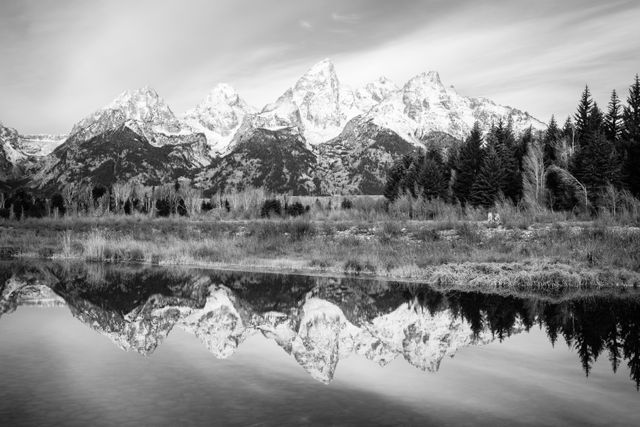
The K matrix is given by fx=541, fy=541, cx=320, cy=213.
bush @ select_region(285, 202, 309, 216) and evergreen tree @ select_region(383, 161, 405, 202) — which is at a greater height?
evergreen tree @ select_region(383, 161, 405, 202)

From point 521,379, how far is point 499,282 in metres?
12.4

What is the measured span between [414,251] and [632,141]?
132 ft

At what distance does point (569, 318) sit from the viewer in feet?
55.4

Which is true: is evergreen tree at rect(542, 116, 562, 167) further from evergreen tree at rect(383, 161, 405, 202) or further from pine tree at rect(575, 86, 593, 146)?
evergreen tree at rect(383, 161, 405, 202)

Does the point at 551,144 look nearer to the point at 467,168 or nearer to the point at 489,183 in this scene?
the point at 467,168

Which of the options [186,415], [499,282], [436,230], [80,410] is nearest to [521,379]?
[186,415]

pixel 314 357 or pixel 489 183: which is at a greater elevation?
pixel 489 183

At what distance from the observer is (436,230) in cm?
3703

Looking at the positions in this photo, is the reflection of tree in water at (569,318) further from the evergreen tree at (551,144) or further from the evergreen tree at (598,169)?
the evergreen tree at (551,144)

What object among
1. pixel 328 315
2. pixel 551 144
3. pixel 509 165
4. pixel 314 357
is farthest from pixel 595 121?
pixel 314 357

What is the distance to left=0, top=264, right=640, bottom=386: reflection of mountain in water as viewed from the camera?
1338cm

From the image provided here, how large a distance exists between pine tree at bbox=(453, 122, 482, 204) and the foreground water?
50034 millimetres

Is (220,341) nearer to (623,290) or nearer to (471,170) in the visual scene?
(623,290)

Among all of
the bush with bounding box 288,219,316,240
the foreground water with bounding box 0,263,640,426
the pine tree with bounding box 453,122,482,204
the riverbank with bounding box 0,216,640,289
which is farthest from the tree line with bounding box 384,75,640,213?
the foreground water with bounding box 0,263,640,426
